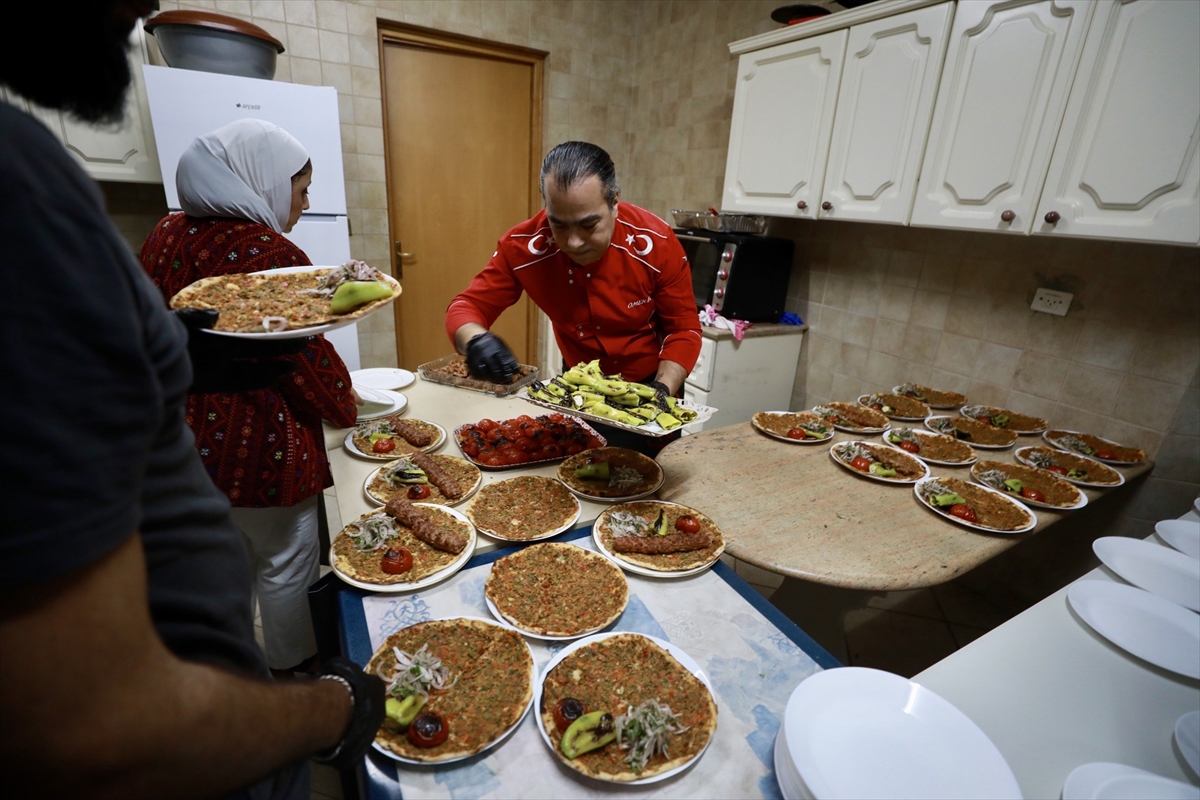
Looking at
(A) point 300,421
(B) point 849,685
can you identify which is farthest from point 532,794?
(A) point 300,421

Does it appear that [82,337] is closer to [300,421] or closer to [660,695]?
[660,695]

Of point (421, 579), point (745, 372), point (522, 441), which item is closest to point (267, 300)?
point (421, 579)

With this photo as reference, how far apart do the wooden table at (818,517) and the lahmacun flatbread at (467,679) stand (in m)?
0.62

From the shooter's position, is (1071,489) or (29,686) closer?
(29,686)

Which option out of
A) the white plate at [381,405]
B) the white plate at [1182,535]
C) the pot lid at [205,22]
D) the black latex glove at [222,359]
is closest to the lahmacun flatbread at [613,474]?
the white plate at [381,405]

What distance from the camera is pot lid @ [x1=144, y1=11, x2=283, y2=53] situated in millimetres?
2553

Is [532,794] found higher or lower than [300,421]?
lower

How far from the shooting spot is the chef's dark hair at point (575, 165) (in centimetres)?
162

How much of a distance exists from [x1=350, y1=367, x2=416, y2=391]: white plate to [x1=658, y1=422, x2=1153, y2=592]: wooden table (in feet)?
3.63

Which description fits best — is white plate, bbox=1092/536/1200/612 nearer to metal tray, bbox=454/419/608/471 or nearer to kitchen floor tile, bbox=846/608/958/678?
kitchen floor tile, bbox=846/608/958/678

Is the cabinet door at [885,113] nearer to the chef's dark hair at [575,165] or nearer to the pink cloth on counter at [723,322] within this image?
the pink cloth on counter at [723,322]

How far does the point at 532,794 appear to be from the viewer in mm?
779

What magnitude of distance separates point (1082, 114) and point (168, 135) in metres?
→ 3.78

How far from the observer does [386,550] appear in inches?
47.6
